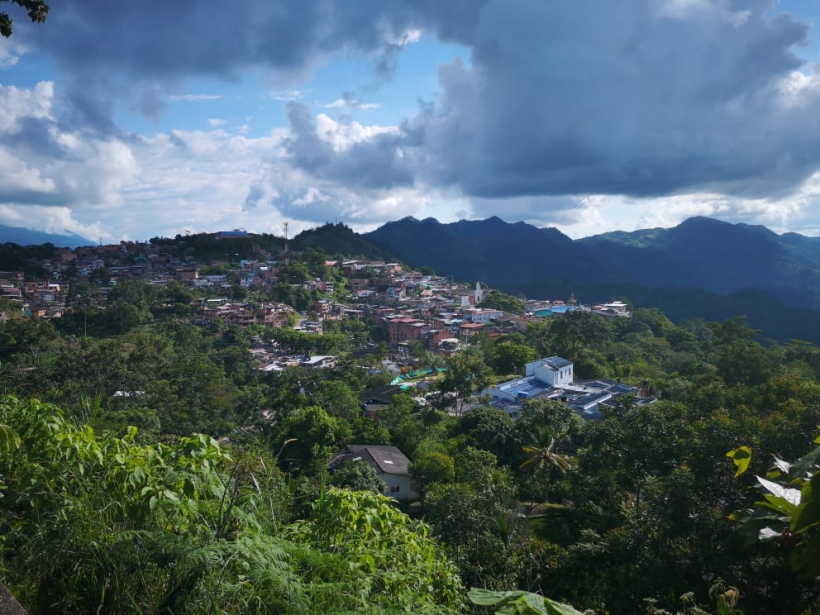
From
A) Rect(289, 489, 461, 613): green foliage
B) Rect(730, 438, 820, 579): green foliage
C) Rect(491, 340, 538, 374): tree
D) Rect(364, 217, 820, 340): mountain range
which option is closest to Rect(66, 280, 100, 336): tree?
Rect(491, 340, 538, 374): tree

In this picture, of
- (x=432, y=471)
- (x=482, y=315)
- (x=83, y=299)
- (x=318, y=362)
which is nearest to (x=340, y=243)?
(x=482, y=315)

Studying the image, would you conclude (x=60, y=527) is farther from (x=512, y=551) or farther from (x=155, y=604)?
(x=512, y=551)

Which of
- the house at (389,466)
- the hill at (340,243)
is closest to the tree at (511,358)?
the house at (389,466)

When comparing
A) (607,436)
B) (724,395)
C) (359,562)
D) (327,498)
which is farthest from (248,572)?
(724,395)

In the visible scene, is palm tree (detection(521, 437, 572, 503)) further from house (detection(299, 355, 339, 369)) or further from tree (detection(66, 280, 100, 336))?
tree (detection(66, 280, 100, 336))

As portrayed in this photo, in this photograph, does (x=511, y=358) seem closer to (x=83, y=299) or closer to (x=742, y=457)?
(x=742, y=457)
